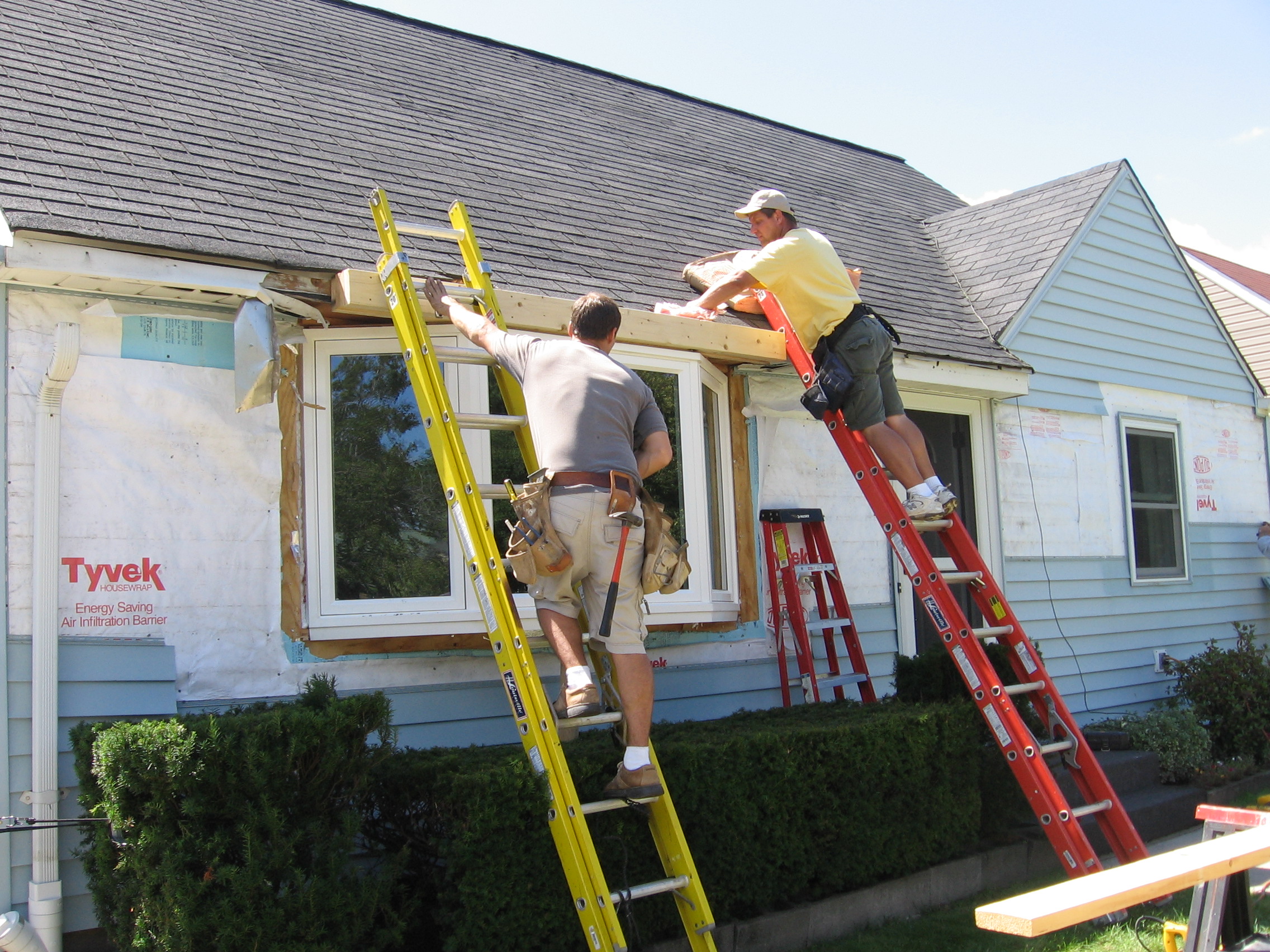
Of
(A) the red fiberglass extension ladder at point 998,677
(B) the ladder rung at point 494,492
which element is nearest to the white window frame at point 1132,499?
(A) the red fiberglass extension ladder at point 998,677

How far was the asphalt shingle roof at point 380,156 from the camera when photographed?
4945mm

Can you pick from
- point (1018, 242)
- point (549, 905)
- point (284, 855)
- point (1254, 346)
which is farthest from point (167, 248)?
point (1254, 346)

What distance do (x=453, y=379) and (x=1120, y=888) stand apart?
368 centimetres

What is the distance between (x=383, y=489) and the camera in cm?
514

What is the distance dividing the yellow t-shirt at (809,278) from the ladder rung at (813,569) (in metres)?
1.57

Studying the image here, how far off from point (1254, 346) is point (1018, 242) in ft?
31.7

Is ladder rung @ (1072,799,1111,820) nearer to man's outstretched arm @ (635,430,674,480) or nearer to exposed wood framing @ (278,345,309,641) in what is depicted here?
man's outstretched arm @ (635,430,674,480)

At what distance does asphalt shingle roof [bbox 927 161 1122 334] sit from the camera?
8586 mm

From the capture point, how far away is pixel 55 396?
14.5 feet

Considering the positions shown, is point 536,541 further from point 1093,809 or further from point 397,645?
point 1093,809

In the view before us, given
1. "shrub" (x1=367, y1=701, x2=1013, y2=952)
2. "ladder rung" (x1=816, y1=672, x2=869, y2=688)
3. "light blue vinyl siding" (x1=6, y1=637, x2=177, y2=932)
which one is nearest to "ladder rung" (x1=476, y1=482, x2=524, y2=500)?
"shrub" (x1=367, y1=701, x2=1013, y2=952)

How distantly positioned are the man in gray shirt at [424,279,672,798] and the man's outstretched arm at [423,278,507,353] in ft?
0.58

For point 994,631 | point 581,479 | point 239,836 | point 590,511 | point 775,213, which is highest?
point 775,213

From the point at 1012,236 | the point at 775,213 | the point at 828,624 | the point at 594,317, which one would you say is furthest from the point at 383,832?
the point at 1012,236
